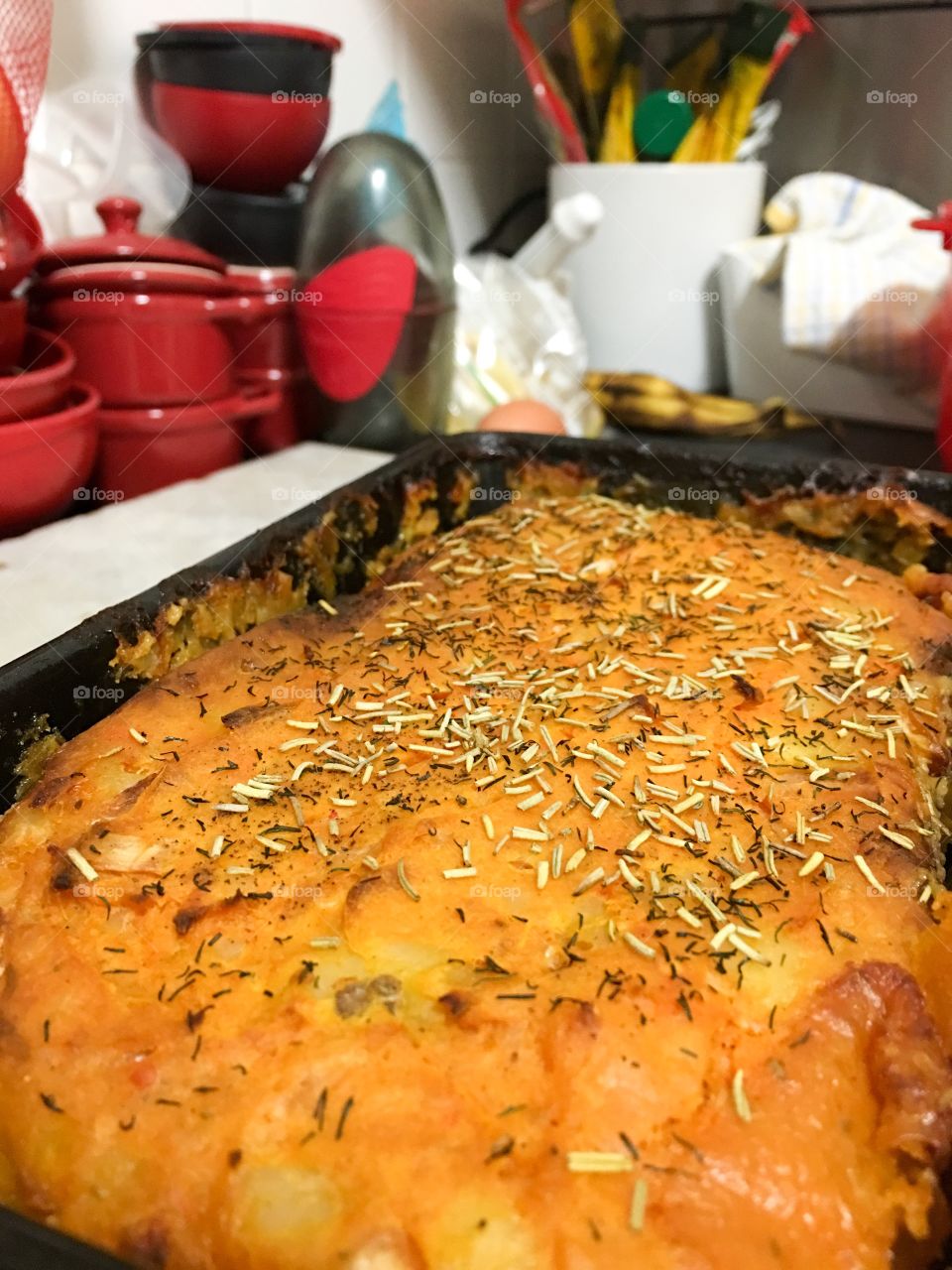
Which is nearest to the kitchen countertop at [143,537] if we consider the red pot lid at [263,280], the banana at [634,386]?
the red pot lid at [263,280]

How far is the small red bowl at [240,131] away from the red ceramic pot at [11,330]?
0.52 meters

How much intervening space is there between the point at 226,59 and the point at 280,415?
0.60 metres

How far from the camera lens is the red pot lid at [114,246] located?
1.54m

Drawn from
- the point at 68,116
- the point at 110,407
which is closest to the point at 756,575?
the point at 110,407

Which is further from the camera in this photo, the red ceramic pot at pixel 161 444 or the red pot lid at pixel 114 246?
the red ceramic pot at pixel 161 444

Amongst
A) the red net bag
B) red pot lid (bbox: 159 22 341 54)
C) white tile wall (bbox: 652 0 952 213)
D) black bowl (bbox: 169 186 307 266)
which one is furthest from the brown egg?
white tile wall (bbox: 652 0 952 213)

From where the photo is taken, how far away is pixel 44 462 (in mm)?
1403

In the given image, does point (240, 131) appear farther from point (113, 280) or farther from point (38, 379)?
point (38, 379)

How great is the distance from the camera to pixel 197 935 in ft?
2.66

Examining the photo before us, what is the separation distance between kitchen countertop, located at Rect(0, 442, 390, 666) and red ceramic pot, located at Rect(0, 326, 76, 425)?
0.17m

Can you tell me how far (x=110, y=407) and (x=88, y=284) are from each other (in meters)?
0.20

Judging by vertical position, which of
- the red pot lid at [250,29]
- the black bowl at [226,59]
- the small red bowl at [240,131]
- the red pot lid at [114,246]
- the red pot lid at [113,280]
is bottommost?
the red pot lid at [113,280]

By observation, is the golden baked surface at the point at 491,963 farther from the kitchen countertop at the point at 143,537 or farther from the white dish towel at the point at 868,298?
the white dish towel at the point at 868,298

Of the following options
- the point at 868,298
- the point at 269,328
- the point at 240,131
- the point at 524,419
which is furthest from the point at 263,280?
the point at 868,298
